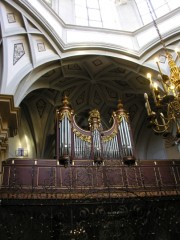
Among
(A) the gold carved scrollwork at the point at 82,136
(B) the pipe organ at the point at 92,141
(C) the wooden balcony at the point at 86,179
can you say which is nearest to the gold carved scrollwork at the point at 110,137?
(B) the pipe organ at the point at 92,141

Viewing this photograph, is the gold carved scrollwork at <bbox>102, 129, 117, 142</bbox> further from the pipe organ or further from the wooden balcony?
the wooden balcony

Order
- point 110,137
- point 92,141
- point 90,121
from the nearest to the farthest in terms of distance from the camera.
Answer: point 92,141
point 110,137
point 90,121

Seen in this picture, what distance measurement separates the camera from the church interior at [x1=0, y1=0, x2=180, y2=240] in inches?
293

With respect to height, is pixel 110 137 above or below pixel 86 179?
above

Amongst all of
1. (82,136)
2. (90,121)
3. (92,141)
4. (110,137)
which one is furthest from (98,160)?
(90,121)

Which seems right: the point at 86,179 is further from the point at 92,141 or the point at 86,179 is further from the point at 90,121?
the point at 90,121

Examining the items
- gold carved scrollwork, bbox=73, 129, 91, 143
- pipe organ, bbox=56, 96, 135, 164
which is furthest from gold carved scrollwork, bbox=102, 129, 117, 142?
gold carved scrollwork, bbox=73, 129, 91, 143

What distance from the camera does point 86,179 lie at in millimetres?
8727

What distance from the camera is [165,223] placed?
26.2 feet

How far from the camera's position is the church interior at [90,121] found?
24.4 feet

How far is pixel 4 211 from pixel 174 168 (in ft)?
19.0

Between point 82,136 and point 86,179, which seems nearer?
point 86,179

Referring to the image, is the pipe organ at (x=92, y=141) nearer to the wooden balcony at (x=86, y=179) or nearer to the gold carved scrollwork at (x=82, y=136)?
the gold carved scrollwork at (x=82, y=136)

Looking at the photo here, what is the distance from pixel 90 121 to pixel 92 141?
1180mm
